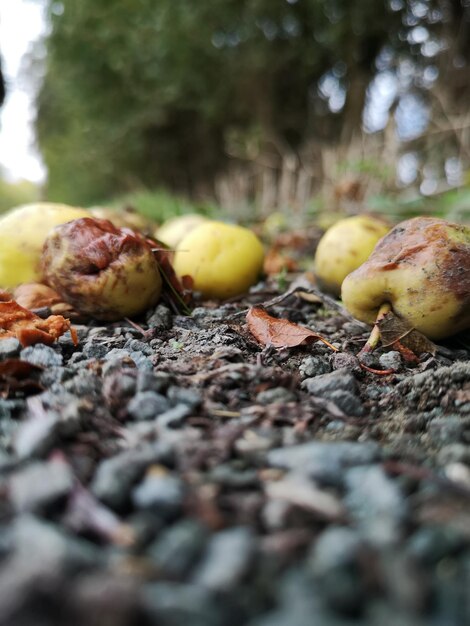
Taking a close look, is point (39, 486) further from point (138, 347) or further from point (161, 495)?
point (138, 347)

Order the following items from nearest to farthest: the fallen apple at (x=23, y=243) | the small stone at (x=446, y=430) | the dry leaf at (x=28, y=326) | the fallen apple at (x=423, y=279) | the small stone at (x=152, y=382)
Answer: the small stone at (x=446, y=430)
the small stone at (x=152, y=382)
the dry leaf at (x=28, y=326)
the fallen apple at (x=423, y=279)
the fallen apple at (x=23, y=243)

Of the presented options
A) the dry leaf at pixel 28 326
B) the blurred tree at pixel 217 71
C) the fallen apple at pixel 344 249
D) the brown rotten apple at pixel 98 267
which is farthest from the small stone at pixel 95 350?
the blurred tree at pixel 217 71

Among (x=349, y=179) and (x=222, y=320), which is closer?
(x=222, y=320)

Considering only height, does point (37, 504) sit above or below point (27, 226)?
below

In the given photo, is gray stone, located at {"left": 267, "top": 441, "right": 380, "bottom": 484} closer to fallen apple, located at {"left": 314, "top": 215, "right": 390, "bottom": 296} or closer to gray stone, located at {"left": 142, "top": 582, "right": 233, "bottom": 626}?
gray stone, located at {"left": 142, "top": 582, "right": 233, "bottom": 626}

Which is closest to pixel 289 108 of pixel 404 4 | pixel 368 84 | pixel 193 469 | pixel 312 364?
pixel 368 84

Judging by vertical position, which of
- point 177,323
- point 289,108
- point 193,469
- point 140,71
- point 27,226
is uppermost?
point 140,71

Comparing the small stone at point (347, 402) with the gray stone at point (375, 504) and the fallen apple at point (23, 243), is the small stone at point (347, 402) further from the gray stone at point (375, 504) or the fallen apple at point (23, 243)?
the fallen apple at point (23, 243)

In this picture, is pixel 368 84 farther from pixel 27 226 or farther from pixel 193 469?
pixel 193 469
